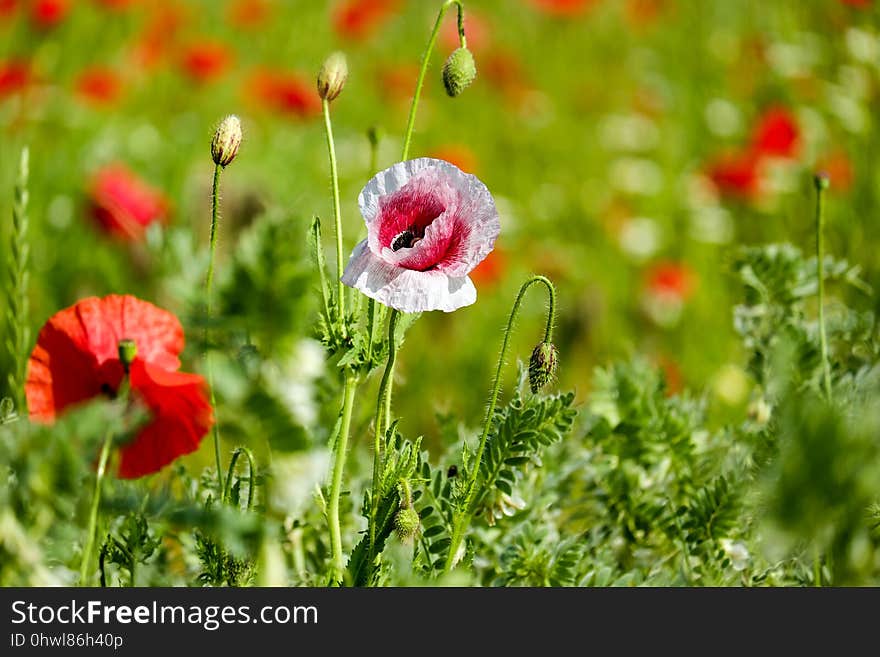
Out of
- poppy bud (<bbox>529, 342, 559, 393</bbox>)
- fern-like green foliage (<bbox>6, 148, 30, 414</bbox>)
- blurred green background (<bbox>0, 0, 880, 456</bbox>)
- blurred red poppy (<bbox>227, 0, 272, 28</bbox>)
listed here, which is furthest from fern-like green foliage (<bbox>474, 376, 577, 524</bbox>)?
blurred red poppy (<bbox>227, 0, 272, 28</bbox>)

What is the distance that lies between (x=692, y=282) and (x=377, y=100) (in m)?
1.45

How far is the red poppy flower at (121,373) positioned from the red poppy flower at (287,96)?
67.2 inches

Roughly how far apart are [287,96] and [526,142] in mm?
1039

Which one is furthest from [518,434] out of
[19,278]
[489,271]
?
[489,271]

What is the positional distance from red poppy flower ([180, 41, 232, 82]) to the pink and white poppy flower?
2.09 m

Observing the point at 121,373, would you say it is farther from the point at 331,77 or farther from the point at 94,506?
the point at 331,77

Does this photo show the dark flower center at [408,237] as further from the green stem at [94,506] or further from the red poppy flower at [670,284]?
the red poppy flower at [670,284]

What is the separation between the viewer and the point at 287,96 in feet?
8.24

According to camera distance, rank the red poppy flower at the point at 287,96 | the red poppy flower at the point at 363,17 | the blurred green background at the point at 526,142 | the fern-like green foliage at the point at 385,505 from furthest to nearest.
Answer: the red poppy flower at the point at 363,17
the red poppy flower at the point at 287,96
the blurred green background at the point at 526,142
the fern-like green foliage at the point at 385,505

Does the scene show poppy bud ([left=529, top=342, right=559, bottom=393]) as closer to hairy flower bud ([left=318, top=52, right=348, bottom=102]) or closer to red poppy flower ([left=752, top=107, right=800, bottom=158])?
hairy flower bud ([left=318, top=52, right=348, bottom=102])

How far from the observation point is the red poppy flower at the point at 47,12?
252cm

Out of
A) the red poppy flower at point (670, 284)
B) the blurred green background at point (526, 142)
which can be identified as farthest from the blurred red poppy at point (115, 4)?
the red poppy flower at point (670, 284)

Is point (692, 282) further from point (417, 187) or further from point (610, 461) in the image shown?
point (417, 187)
